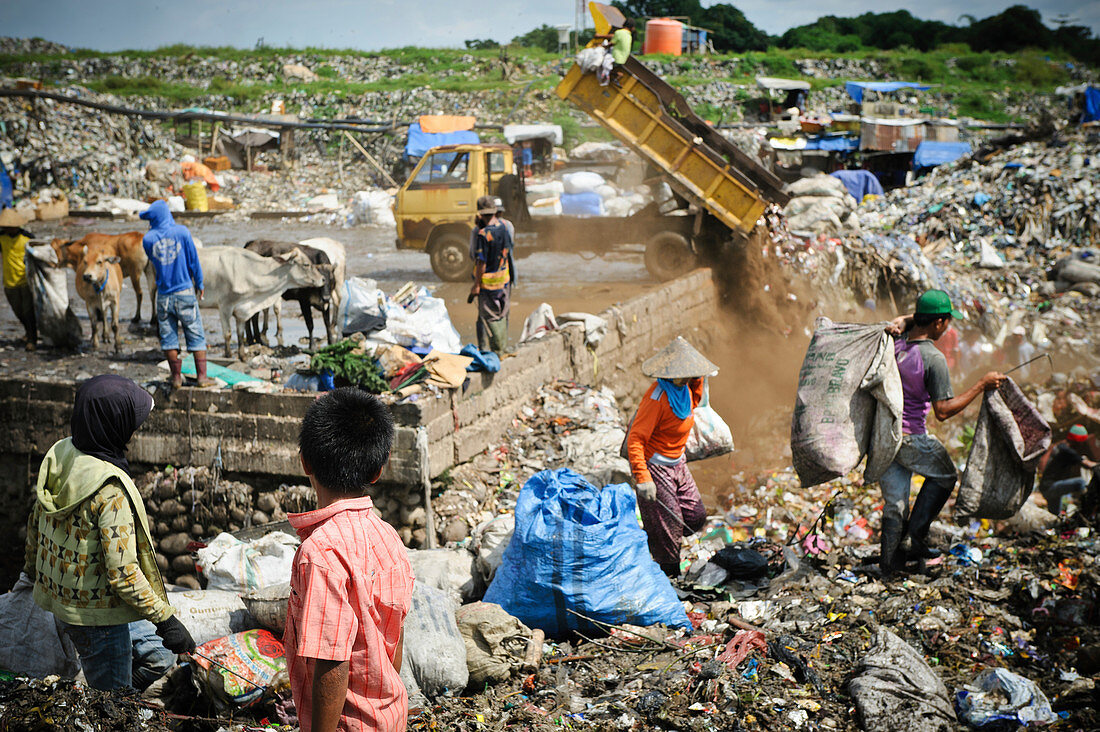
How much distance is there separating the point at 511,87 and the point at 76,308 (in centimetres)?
2219

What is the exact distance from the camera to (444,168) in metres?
12.1

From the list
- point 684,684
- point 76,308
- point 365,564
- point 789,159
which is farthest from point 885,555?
point 789,159

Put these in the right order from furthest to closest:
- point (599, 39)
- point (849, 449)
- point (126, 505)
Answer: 1. point (599, 39)
2. point (849, 449)
3. point (126, 505)

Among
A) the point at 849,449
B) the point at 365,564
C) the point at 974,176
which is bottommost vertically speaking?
the point at 849,449

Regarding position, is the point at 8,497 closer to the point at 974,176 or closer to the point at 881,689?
the point at 881,689

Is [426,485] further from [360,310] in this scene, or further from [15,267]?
[15,267]

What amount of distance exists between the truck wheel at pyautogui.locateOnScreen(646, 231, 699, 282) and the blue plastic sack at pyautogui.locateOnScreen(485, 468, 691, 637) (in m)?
8.25

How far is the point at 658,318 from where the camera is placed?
355 inches

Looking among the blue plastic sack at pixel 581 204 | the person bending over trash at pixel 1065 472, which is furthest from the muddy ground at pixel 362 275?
the person bending over trash at pixel 1065 472

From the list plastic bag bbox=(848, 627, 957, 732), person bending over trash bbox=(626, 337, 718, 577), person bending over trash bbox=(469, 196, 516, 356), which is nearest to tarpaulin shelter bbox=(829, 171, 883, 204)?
person bending over trash bbox=(469, 196, 516, 356)

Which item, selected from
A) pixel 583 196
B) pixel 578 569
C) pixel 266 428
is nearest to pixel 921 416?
pixel 578 569

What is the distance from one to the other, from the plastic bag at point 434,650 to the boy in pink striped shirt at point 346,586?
153cm

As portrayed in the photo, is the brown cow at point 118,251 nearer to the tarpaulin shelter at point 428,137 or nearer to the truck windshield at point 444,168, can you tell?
the truck windshield at point 444,168

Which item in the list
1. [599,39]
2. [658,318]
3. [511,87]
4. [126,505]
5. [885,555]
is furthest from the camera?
[511,87]
